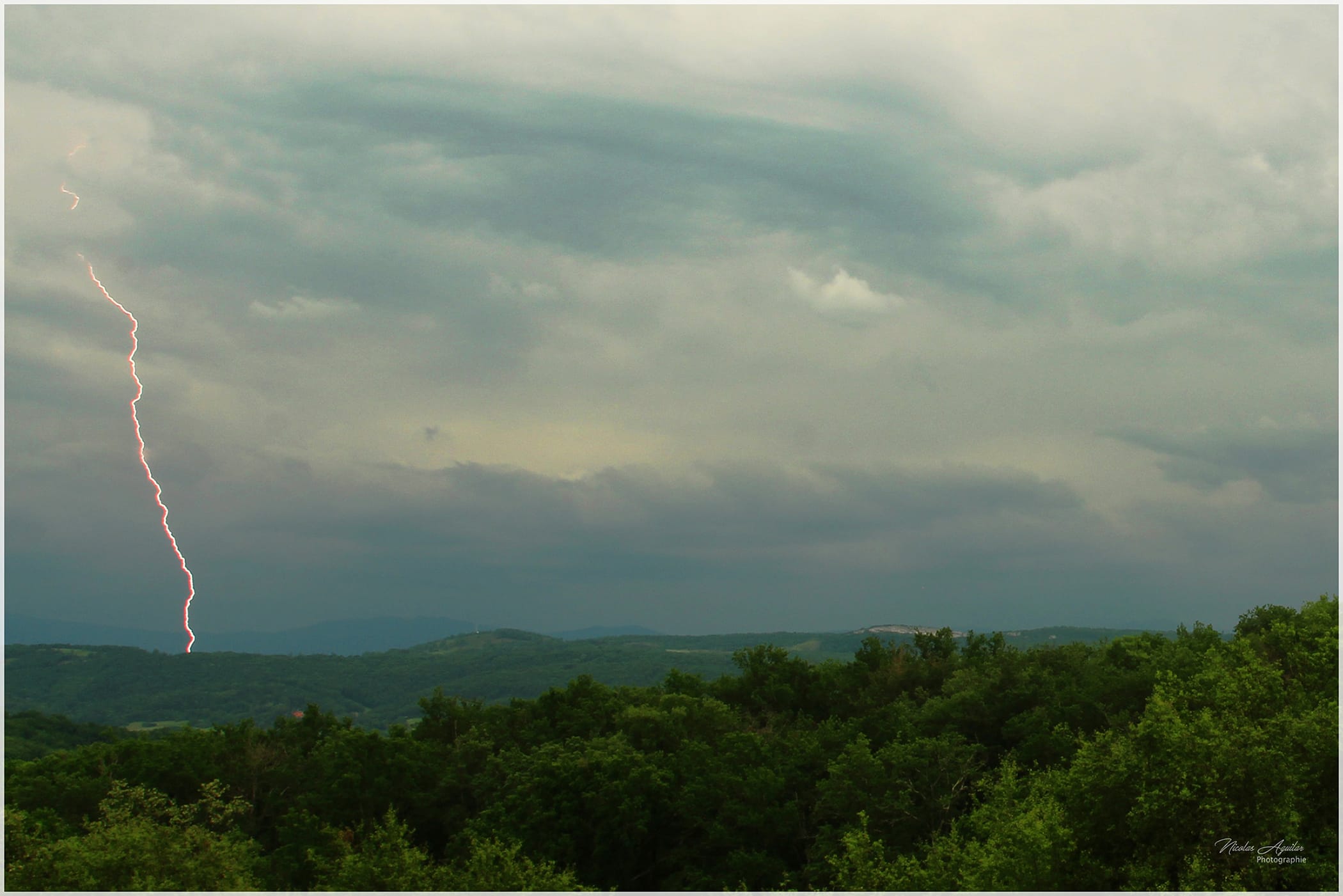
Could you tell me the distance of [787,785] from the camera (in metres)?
70.9

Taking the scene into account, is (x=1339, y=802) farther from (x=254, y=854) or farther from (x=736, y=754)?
(x=254, y=854)

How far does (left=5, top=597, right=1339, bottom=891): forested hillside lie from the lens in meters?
39.6

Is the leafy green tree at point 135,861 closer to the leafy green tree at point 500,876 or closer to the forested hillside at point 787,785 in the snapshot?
the forested hillside at point 787,785

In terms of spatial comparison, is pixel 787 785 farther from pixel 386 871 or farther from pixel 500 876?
pixel 386 871

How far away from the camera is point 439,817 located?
78875mm

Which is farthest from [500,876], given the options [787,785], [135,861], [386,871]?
[787,785]

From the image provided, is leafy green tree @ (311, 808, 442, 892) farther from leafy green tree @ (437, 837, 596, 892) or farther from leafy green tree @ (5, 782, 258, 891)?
leafy green tree @ (5, 782, 258, 891)

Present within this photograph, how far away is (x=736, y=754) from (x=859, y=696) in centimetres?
2851

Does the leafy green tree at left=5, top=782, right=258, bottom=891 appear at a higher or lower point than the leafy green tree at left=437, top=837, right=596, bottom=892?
higher

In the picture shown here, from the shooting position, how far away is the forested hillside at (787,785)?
3962 cm

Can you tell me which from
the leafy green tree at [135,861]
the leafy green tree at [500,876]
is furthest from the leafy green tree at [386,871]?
the leafy green tree at [135,861]

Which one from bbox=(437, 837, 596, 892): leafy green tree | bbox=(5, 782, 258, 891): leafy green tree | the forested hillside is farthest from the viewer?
bbox=(437, 837, 596, 892): leafy green tree

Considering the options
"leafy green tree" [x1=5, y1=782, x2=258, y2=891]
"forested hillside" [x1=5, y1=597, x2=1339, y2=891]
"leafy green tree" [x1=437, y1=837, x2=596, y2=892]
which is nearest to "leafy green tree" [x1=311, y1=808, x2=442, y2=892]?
"forested hillside" [x1=5, y1=597, x2=1339, y2=891]

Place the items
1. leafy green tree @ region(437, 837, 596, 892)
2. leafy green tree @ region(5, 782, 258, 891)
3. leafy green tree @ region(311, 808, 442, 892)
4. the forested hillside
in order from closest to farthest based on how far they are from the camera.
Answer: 1. the forested hillside
2. leafy green tree @ region(5, 782, 258, 891)
3. leafy green tree @ region(437, 837, 596, 892)
4. leafy green tree @ region(311, 808, 442, 892)
